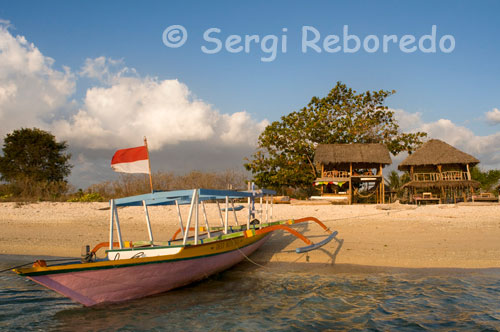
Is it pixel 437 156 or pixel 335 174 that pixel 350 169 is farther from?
pixel 437 156

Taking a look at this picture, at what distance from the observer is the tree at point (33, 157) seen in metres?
31.5

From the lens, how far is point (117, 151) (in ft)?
26.2

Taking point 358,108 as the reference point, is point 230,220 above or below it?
below

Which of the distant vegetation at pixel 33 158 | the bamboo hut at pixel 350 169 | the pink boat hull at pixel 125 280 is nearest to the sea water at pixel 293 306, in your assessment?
the pink boat hull at pixel 125 280

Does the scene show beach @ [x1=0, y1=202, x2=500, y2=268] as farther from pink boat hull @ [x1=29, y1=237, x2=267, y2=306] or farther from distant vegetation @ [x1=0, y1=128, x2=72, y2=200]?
distant vegetation @ [x1=0, y1=128, x2=72, y2=200]

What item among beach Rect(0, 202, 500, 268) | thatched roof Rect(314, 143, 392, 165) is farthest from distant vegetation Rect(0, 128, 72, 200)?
thatched roof Rect(314, 143, 392, 165)

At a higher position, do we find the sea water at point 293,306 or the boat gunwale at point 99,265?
the boat gunwale at point 99,265

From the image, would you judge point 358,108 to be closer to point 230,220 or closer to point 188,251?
point 230,220

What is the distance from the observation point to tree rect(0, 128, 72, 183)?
31.5 metres

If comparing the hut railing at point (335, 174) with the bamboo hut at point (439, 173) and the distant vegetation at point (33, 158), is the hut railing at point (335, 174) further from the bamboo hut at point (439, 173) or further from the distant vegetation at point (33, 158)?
the distant vegetation at point (33, 158)

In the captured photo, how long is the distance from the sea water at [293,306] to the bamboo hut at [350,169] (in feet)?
62.9

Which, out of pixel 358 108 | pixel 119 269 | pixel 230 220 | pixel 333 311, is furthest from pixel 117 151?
pixel 358 108

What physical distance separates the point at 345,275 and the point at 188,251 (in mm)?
3864

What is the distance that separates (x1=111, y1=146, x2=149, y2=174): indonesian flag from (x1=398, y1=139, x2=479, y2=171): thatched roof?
2470 centimetres
